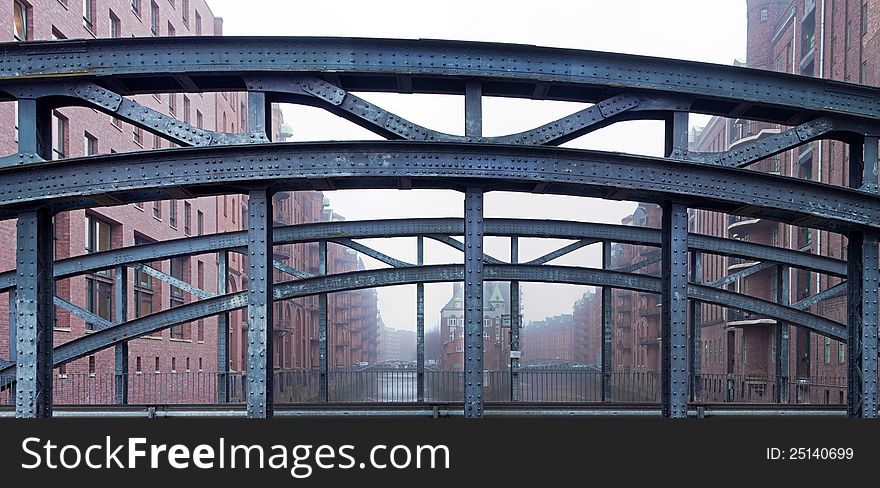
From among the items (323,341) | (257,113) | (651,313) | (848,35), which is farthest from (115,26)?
(651,313)

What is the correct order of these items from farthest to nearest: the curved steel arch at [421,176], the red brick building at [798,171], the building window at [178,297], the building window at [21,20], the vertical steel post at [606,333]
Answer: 1. the building window at [178,297]
2. the red brick building at [798,171]
3. the building window at [21,20]
4. the vertical steel post at [606,333]
5. the curved steel arch at [421,176]

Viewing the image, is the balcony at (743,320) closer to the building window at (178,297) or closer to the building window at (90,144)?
the building window at (178,297)

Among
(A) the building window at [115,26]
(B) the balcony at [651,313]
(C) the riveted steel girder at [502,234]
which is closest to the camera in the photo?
(C) the riveted steel girder at [502,234]

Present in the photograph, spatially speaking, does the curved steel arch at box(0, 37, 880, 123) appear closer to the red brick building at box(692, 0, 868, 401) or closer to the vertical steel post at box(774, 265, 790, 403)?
the vertical steel post at box(774, 265, 790, 403)

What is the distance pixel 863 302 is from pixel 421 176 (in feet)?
19.9

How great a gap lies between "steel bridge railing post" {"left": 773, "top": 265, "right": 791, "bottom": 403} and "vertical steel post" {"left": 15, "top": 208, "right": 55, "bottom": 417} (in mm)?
18145

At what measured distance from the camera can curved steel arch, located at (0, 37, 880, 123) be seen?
9969 millimetres

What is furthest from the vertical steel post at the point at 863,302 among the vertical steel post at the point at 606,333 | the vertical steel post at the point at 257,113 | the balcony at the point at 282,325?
the balcony at the point at 282,325

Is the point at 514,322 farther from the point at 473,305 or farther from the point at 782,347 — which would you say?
the point at 473,305

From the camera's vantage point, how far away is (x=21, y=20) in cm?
2309

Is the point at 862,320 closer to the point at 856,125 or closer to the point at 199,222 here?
the point at 856,125

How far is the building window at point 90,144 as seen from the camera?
2858 centimetres

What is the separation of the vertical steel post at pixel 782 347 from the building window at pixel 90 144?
22.5 metres

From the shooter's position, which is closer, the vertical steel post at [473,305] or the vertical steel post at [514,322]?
the vertical steel post at [473,305]
